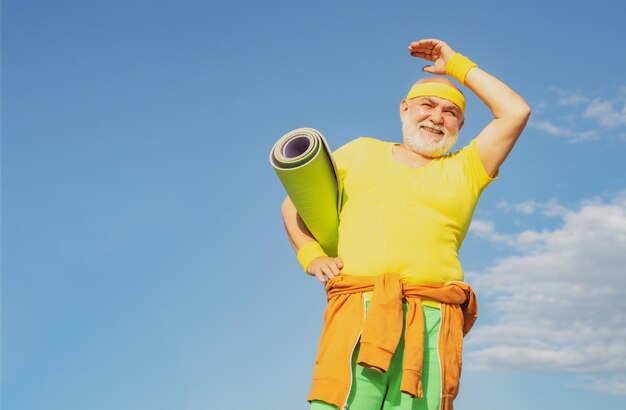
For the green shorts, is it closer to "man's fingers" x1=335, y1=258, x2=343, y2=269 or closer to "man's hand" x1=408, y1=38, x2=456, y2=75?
"man's fingers" x1=335, y1=258, x2=343, y2=269

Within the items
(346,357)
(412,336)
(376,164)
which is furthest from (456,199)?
Result: (346,357)

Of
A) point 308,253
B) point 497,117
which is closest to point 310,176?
point 308,253

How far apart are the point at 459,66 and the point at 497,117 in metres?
0.39

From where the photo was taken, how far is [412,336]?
3662mm

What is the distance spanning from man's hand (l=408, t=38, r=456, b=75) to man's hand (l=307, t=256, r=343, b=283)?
52.4 inches

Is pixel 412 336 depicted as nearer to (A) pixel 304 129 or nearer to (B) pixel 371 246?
(B) pixel 371 246

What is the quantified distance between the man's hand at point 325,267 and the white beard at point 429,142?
808mm

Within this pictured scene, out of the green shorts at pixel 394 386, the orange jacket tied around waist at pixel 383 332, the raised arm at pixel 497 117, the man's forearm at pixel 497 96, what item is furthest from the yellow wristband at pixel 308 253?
the man's forearm at pixel 497 96

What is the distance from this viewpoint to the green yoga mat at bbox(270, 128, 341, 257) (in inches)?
155

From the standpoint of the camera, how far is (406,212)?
3.92 metres

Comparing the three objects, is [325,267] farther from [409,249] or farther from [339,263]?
[409,249]

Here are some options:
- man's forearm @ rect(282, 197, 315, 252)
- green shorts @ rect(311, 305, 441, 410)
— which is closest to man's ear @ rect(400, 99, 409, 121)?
man's forearm @ rect(282, 197, 315, 252)

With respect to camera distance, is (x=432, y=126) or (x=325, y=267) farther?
(x=432, y=126)

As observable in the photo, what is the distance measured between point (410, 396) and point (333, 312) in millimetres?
577
